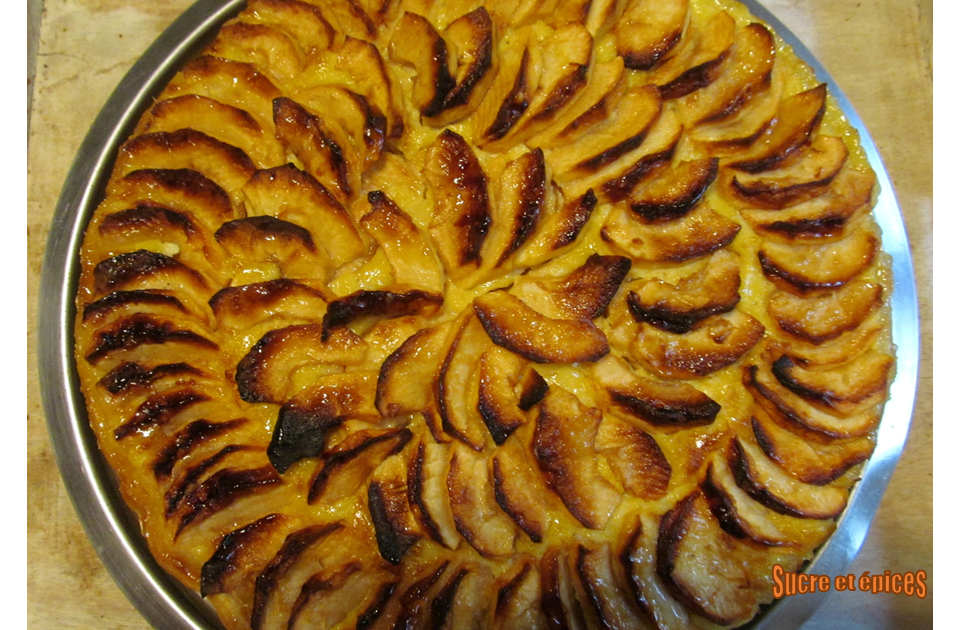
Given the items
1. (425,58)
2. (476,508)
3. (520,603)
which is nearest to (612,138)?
(425,58)

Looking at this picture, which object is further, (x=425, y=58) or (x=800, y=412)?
(x=425, y=58)

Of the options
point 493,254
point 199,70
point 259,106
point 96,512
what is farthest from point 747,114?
point 96,512

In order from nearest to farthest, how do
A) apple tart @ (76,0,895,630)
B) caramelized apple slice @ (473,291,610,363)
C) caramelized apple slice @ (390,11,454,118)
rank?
apple tart @ (76,0,895,630), caramelized apple slice @ (473,291,610,363), caramelized apple slice @ (390,11,454,118)

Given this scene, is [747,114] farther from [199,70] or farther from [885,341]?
[199,70]

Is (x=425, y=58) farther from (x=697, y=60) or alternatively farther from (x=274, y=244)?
(x=697, y=60)

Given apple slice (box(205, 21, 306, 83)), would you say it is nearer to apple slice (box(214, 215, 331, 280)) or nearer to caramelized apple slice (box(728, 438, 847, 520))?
apple slice (box(214, 215, 331, 280))

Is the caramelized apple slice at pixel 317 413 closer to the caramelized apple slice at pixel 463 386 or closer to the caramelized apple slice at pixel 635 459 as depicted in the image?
the caramelized apple slice at pixel 463 386

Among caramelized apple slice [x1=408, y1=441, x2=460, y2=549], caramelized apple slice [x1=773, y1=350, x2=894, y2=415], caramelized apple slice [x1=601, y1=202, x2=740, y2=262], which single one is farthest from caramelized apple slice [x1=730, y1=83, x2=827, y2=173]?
caramelized apple slice [x1=408, y1=441, x2=460, y2=549]
